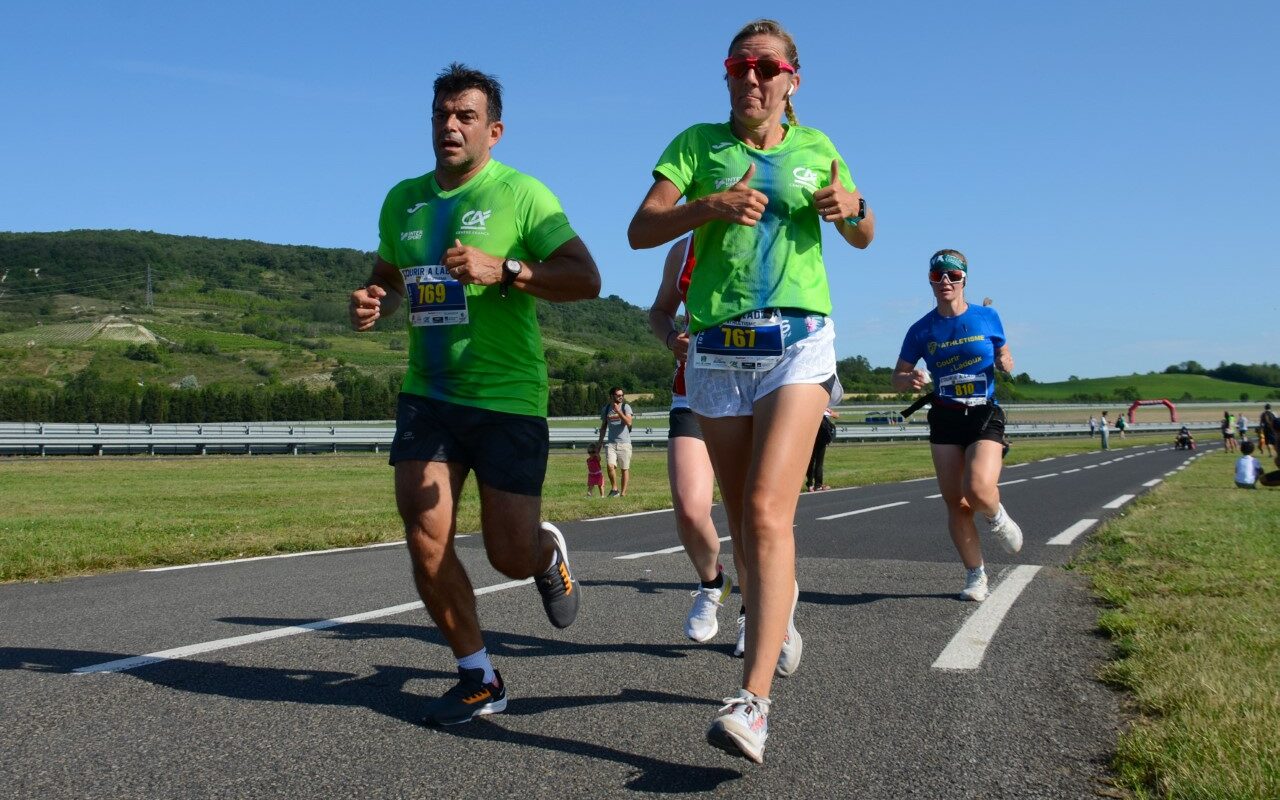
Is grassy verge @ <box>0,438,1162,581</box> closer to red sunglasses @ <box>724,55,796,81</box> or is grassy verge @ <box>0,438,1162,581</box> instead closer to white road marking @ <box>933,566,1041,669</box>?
red sunglasses @ <box>724,55,796,81</box>

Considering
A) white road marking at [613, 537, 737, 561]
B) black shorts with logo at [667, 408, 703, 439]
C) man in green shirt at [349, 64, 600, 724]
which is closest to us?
man in green shirt at [349, 64, 600, 724]

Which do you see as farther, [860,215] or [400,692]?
[400,692]

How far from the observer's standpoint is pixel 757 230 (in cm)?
368

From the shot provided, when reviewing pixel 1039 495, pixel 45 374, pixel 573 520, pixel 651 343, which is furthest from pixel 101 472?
pixel 651 343

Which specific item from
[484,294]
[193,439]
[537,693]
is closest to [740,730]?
[537,693]

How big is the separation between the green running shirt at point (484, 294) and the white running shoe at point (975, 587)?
11.2ft

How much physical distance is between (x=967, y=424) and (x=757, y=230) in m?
3.80

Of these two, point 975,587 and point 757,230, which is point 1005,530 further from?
point 757,230

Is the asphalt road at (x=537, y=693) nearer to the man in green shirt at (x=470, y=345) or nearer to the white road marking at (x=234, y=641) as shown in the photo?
→ the white road marking at (x=234, y=641)

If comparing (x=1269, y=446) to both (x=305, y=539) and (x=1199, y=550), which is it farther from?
(x=305, y=539)

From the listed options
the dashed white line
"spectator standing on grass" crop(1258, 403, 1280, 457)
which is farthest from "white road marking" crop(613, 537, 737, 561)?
"spectator standing on grass" crop(1258, 403, 1280, 457)

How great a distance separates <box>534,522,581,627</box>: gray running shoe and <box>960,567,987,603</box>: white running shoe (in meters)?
2.89

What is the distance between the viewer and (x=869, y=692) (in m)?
4.22

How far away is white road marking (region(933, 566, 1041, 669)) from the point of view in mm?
4801
